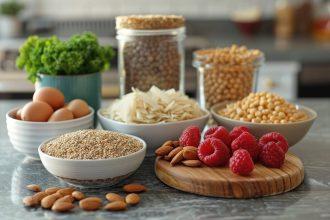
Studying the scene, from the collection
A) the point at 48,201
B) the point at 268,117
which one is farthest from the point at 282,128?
the point at 48,201

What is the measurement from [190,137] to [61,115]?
312mm

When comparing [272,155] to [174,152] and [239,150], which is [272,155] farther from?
[174,152]

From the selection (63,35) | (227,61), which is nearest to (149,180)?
(227,61)

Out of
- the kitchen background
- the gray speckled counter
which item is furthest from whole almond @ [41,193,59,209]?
the kitchen background

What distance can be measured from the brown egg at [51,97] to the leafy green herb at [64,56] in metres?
0.13

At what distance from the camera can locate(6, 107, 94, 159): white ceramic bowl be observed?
136 cm

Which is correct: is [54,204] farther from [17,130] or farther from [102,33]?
[102,33]

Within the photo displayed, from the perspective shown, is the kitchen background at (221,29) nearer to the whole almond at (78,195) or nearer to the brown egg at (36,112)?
the brown egg at (36,112)

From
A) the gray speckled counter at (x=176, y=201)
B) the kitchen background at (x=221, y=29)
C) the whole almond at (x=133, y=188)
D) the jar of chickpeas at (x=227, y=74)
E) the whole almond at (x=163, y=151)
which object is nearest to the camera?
the gray speckled counter at (x=176, y=201)

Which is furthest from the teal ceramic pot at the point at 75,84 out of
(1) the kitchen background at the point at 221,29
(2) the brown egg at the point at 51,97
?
(1) the kitchen background at the point at 221,29

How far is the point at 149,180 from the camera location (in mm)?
1287

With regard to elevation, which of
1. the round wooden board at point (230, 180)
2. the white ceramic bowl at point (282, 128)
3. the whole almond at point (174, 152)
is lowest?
the round wooden board at point (230, 180)

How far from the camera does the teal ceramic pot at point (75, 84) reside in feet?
5.13

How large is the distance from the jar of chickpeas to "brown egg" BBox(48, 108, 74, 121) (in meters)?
0.46
